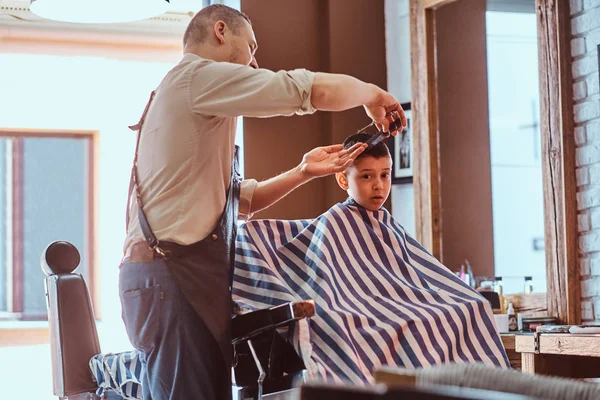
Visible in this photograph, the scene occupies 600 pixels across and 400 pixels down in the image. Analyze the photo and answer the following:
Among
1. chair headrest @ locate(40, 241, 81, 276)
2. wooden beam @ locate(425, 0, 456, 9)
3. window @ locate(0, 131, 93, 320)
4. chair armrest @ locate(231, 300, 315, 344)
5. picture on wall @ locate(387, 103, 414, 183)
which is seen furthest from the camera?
window @ locate(0, 131, 93, 320)

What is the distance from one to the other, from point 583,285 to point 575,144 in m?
0.62

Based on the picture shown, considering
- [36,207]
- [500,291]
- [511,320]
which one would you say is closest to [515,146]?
[500,291]

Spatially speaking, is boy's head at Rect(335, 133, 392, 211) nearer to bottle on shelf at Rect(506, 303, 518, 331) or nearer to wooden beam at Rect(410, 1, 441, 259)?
bottle on shelf at Rect(506, 303, 518, 331)

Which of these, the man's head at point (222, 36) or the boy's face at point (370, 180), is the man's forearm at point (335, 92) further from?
the boy's face at point (370, 180)

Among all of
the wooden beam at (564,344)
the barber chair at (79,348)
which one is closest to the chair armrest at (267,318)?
the barber chair at (79,348)

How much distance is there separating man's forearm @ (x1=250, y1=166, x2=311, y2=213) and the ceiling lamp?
1276 millimetres

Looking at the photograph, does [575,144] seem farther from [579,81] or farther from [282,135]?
[282,135]

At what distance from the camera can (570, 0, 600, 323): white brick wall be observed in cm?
358

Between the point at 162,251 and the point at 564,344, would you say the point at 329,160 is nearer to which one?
the point at 162,251

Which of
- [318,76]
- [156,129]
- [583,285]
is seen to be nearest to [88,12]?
[156,129]

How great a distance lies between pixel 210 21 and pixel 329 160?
1.77 ft

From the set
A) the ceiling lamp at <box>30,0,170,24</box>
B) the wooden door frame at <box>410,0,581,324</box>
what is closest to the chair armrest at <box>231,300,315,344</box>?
the ceiling lamp at <box>30,0,170,24</box>

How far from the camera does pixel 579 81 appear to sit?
368 cm

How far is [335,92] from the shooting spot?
2217 mm
